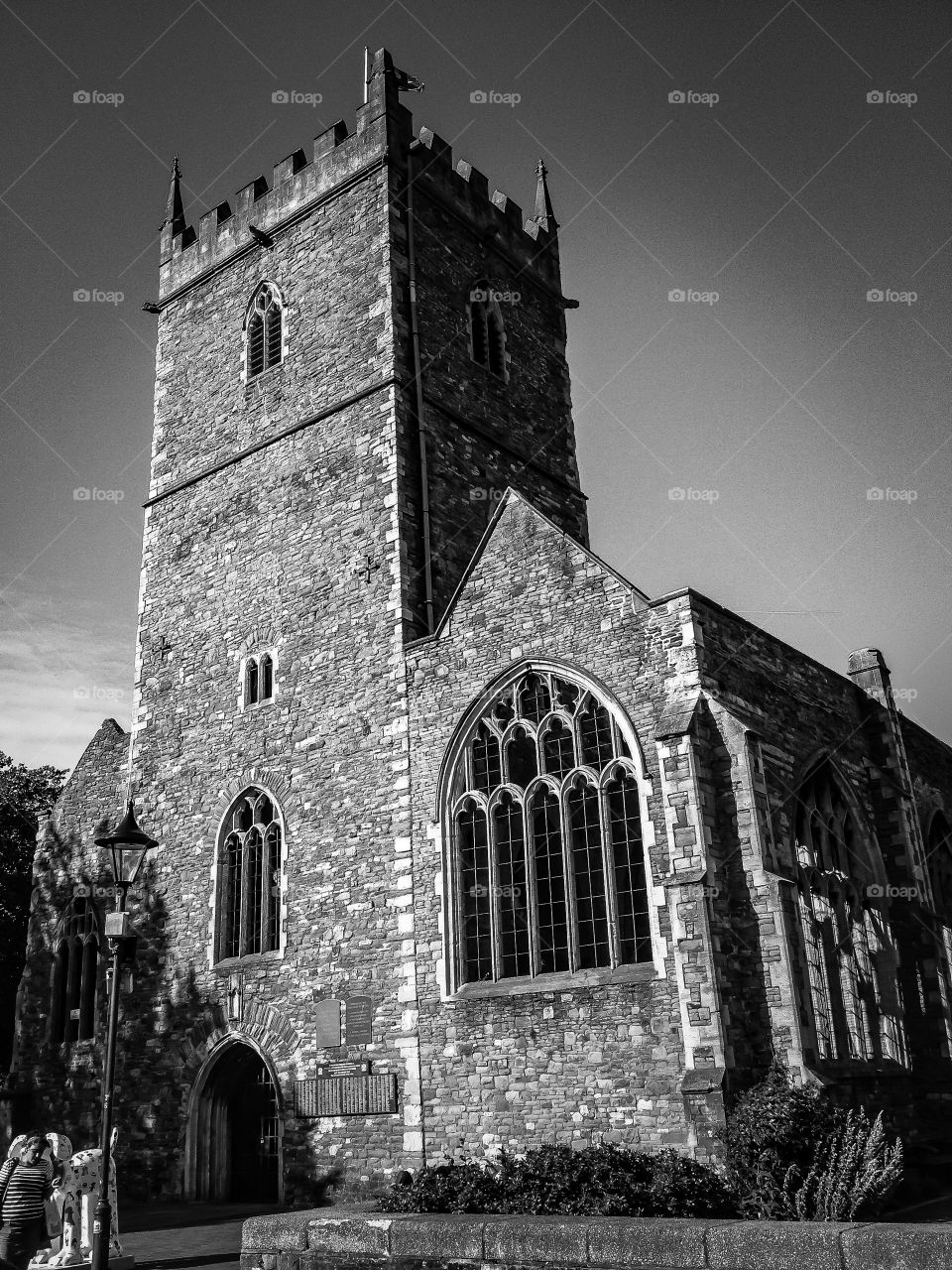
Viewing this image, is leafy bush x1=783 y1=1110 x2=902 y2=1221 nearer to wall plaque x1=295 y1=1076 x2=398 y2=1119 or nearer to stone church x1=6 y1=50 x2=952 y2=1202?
stone church x1=6 y1=50 x2=952 y2=1202

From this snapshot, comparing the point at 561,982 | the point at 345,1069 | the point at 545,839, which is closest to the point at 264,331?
the point at 545,839

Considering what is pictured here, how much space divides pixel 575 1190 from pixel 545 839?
5.86 meters

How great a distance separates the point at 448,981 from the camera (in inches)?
651

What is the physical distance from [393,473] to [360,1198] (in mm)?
11742

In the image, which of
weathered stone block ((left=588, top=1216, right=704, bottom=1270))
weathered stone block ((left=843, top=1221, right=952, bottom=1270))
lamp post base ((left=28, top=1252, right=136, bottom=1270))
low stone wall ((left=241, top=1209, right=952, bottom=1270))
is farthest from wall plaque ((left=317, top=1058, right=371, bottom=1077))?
weathered stone block ((left=843, top=1221, right=952, bottom=1270))

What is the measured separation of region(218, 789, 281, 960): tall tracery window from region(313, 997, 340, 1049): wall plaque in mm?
1742

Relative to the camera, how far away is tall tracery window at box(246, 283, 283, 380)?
951 inches

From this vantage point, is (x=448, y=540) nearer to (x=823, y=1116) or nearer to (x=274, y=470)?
(x=274, y=470)

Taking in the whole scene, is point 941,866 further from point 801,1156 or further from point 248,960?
point 248,960

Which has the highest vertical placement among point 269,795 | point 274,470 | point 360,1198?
point 274,470

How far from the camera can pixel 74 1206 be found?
1278 centimetres

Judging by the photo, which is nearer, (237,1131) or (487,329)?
(237,1131)

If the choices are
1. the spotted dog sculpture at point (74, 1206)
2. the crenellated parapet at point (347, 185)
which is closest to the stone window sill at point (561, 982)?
the spotted dog sculpture at point (74, 1206)

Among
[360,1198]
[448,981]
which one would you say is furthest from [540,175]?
[360,1198]
